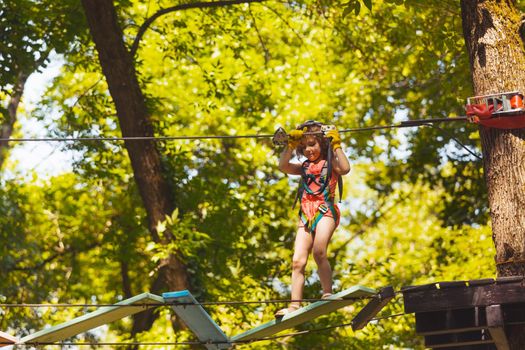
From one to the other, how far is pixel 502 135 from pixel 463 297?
1.14m

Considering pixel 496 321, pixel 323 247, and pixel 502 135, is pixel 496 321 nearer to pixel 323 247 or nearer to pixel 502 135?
pixel 502 135

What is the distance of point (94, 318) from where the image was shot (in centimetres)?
653

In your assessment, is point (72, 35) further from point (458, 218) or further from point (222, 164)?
point (458, 218)

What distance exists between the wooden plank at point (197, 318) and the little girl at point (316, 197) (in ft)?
1.94

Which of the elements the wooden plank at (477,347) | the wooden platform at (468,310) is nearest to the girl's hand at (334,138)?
the wooden platform at (468,310)

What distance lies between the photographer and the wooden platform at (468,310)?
590 centimetres

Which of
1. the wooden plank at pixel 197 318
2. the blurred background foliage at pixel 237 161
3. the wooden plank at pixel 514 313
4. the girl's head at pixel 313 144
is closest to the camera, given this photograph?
the wooden plank at pixel 514 313

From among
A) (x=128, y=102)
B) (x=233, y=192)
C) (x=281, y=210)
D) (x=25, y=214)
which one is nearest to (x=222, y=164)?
(x=281, y=210)

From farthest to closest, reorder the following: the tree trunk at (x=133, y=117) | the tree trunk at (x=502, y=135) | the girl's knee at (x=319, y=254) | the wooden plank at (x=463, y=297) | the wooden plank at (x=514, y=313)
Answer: the tree trunk at (x=133, y=117), the girl's knee at (x=319, y=254), the tree trunk at (x=502, y=135), the wooden plank at (x=514, y=313), the wooden plank at (x=463, y=297)

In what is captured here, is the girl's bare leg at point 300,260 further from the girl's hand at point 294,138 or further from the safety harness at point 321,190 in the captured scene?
the girl's hand at point 294,138

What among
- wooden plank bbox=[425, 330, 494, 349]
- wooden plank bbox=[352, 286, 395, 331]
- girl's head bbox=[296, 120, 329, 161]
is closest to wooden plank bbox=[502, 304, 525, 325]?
wooden plank bbox=[425, 330, 494, 349]

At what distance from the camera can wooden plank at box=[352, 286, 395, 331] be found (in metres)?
6.30

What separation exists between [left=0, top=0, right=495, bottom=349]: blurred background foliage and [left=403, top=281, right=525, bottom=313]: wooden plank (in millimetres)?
4300

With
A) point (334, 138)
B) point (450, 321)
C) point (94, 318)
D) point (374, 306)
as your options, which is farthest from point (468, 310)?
point (94, 318)
